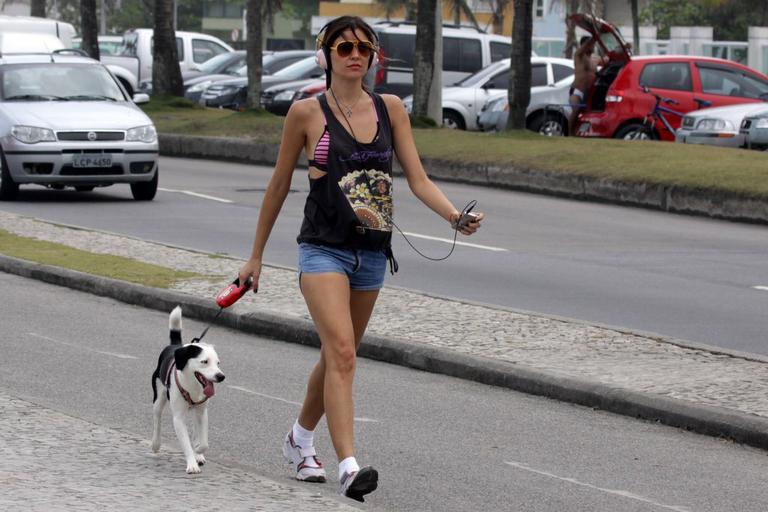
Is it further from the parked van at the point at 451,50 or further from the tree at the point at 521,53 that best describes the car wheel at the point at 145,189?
the parked van at the point at 451,50

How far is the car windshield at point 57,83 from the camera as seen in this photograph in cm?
2077

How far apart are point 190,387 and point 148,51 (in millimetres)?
38604

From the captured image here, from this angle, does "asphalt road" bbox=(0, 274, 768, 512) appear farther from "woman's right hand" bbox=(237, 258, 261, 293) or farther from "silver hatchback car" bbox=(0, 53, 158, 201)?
"silver hatchback car" bbox=(0, 53, 158, 201)

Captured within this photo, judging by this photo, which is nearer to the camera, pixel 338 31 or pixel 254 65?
pixel 338 31

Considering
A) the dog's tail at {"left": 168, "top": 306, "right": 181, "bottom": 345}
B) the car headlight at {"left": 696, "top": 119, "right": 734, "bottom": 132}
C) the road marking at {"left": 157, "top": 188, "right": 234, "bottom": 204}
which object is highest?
the dog's tail at {"left": 168, "top": 306, "right": 181, "bottom": 345}

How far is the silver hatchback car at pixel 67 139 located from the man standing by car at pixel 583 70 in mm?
8608

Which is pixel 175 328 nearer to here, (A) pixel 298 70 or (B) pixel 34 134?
(B) pixel 34 134

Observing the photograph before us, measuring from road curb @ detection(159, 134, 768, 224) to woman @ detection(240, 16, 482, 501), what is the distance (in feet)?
43.2

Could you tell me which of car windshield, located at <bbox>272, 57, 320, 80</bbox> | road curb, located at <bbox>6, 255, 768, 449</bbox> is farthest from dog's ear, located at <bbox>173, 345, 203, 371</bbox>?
car windshield, located at <bbox>272, 57, 320, 80</bbox>

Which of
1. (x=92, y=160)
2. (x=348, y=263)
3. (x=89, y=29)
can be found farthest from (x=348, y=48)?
(x=89, y=29)

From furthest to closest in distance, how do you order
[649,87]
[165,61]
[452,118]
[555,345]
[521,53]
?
[165,61] < [452,118] < [521,53] < [649,87] < [555,345]

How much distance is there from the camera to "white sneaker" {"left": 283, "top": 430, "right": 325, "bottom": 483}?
6.62m

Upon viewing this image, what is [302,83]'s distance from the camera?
36.5 meters

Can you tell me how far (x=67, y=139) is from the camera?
65.0ft
